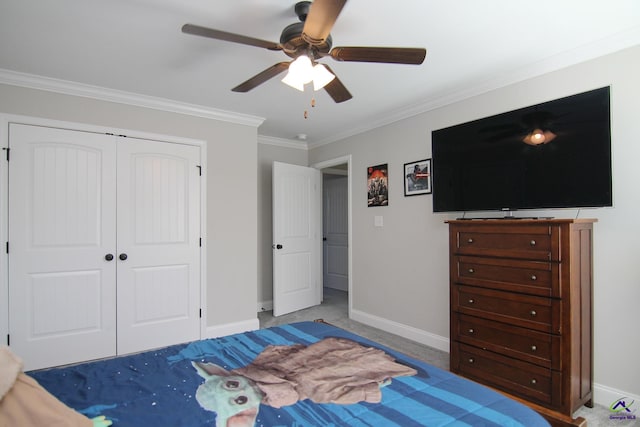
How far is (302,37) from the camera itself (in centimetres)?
172

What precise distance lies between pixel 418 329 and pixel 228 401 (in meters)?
2.69

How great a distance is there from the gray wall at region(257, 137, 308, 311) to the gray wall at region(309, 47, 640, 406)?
0.72 m

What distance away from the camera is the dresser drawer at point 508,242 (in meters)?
2.09

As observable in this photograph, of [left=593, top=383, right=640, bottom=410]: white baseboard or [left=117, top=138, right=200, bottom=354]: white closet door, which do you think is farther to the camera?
[left=117, top=138, right=200, bottom=354]: white closet door

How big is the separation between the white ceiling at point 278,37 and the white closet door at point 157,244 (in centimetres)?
67

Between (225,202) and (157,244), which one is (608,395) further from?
(157,244)

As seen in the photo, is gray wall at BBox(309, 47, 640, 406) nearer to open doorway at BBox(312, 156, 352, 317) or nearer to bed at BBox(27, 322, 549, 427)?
open doorway at BBox(312, 156, 352, 317)

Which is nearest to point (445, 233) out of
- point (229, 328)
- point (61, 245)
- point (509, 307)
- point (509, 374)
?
point (509, 307)

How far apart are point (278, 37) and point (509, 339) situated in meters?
2.63

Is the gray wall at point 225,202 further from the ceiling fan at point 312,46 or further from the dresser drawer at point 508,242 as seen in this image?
the dresser drawer at point 508,242

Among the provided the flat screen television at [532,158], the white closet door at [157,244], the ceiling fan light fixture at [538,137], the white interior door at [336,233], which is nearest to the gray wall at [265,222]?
the white closet door at [157,244]

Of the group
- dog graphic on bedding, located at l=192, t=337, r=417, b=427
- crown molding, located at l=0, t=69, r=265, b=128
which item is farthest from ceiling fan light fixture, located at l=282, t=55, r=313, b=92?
crown molding, located at l=0, t=69, r=265, b=128

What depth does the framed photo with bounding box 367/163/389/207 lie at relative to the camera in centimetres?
388

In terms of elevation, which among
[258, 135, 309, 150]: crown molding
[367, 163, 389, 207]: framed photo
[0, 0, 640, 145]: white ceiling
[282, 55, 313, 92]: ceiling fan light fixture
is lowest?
[367, 163, 389, 207]: framed photo
